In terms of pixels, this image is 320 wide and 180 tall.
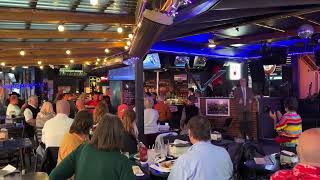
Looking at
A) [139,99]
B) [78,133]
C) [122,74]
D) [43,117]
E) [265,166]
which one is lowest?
[265,166]

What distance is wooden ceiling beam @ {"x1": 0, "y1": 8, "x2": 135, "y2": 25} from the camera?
614 cm

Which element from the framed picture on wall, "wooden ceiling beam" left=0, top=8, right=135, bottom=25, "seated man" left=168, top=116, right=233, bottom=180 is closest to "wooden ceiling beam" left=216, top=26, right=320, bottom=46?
the framed picture on wall

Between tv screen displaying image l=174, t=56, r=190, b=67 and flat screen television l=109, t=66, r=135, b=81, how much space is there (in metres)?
3.11

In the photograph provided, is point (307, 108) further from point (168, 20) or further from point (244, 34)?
point (168, 20)

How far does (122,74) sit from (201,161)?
50.0 feet

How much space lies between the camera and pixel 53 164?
4.65 metres

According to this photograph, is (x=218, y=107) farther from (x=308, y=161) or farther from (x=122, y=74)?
(x=308, y=161)

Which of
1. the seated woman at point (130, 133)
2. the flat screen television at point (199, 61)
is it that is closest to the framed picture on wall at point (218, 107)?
the flat screen television at point (199, 61)

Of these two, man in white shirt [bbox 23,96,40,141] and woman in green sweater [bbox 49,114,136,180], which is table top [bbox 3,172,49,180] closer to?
woman in green sweater [bbox 49,114,136,180]

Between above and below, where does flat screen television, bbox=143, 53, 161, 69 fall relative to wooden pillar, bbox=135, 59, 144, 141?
above

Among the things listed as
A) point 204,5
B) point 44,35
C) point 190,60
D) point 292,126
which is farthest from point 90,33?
point 190,60

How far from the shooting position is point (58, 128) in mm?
5289

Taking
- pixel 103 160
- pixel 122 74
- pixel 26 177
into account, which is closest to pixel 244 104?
pixel 122 74

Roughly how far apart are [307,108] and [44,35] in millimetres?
9651
